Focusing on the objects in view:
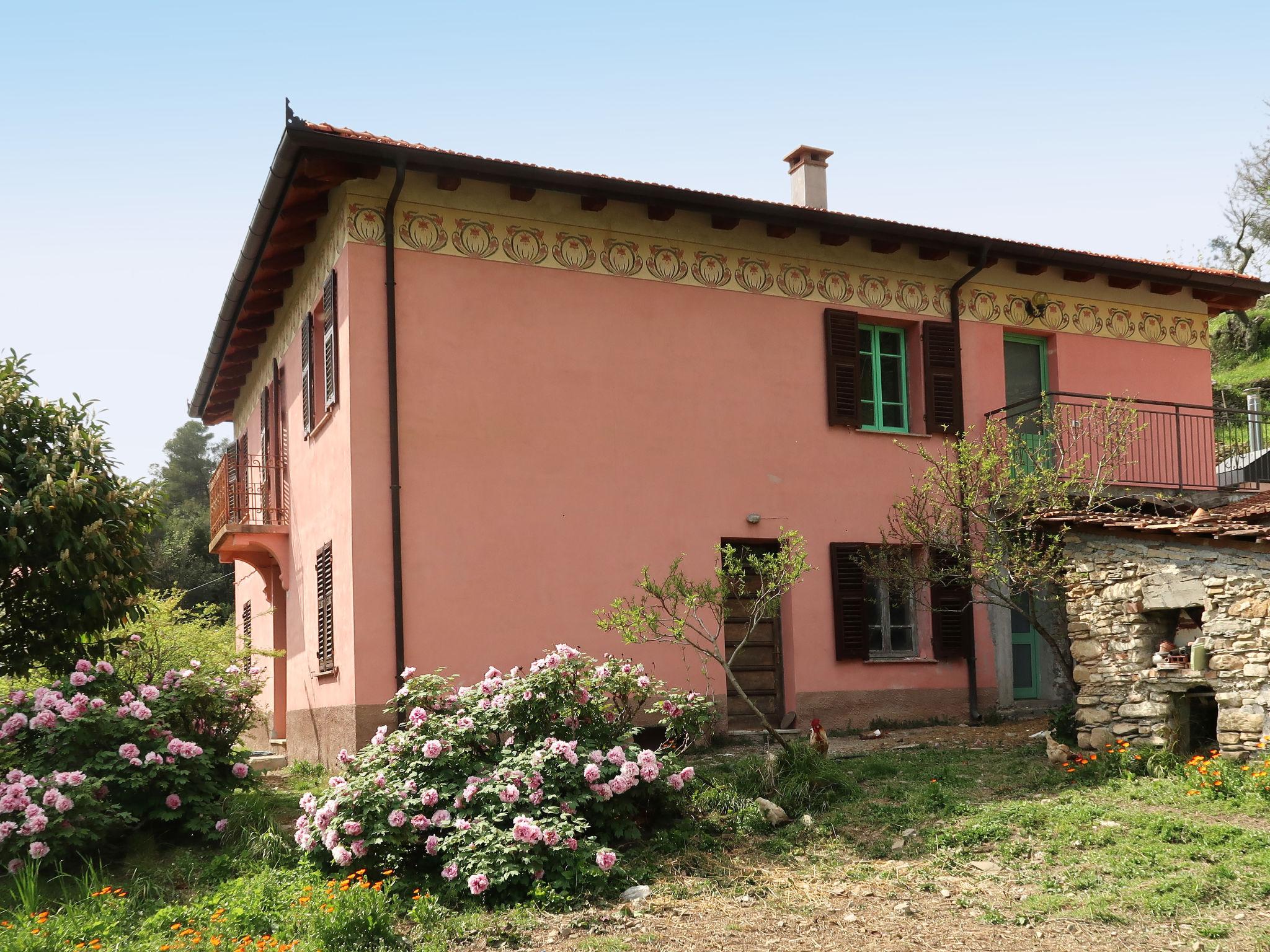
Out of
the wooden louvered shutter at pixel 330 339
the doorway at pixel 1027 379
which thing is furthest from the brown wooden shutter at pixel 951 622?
the wooden louvered shutter at pixel 330 339

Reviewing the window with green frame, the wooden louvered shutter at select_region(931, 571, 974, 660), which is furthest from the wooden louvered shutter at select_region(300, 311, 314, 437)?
the wooden louvered shutter at select_region(931, 571, 974, 660)

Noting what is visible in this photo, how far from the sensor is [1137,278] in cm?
1494

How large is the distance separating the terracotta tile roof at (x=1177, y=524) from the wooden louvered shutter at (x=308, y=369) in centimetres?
776

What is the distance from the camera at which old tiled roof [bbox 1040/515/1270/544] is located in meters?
8.78

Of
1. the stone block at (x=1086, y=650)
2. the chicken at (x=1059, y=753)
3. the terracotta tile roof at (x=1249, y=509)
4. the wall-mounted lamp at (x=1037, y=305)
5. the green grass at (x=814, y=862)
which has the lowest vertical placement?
the green grass at (x=814, y=862)

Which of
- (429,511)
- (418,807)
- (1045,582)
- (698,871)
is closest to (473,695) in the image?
(418,807)

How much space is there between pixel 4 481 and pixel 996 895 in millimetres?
7295

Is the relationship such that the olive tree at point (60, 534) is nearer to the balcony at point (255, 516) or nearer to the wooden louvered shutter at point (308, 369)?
the wooden louvered shutter at point (308, 369)

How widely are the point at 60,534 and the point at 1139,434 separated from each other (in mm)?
11628

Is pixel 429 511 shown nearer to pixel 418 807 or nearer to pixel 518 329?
pixel 518 329

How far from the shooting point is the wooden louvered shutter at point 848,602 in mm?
12875

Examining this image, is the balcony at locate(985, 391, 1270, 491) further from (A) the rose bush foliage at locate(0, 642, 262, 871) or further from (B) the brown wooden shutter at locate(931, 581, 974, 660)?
(A) the rose bush foliage at locate(0, 642, 262, 871)

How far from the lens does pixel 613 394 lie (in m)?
12.2

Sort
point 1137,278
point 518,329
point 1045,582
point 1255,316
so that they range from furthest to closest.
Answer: point 1255,316 < point 1137,278 < point 518,329 < point 1045,582
